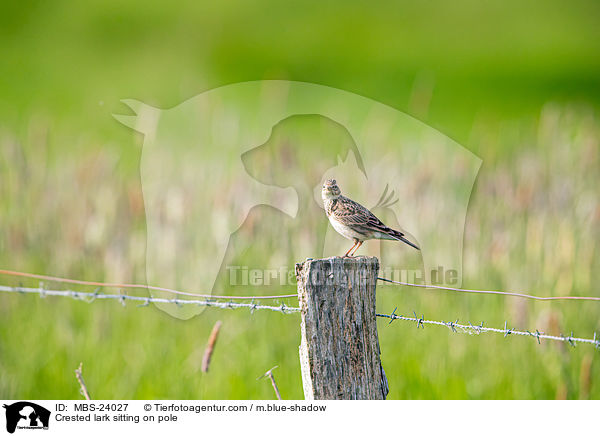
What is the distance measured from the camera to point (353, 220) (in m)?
3.34

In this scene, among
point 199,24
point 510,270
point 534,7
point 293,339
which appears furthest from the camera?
point 534,7

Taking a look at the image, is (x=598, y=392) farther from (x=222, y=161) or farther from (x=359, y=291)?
(x=222, y=161)

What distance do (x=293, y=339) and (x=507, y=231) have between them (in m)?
2.04

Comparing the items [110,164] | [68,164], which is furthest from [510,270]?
[68,164]

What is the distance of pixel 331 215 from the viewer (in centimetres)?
345

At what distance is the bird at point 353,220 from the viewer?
3.33 metres
